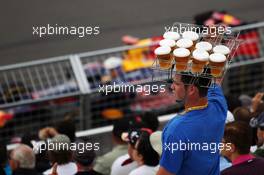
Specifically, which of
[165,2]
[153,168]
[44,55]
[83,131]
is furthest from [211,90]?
[165,2]

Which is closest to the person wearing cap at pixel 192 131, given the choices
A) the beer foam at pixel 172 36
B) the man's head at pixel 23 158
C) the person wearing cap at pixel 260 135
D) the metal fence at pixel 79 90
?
the beer foam at pixel 172 36

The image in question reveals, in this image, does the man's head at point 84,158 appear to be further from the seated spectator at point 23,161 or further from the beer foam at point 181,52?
the beer foam at point 181,52

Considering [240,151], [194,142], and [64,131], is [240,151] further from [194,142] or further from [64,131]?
[64,131]

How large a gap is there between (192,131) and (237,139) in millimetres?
726

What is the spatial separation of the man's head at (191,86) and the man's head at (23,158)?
6.29 ft

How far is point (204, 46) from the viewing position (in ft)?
17.4

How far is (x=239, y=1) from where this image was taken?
1470 cm

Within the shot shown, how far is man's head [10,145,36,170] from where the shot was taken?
22.0 feet

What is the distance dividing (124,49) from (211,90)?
425 centimetres

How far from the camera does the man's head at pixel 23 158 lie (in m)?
6.71

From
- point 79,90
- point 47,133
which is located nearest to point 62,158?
point 47,133

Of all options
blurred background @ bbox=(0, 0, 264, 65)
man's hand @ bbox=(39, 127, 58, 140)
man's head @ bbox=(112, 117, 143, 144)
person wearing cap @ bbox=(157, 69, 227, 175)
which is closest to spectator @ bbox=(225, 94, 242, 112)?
man's head @ bbox=(112, 117, 143, 144)

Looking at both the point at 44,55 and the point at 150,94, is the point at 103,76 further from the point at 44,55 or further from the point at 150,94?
the point at 44,55

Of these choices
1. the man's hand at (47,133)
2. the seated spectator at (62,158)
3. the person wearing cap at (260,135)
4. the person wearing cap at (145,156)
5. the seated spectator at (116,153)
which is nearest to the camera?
the person wearing cap at (145,156)
